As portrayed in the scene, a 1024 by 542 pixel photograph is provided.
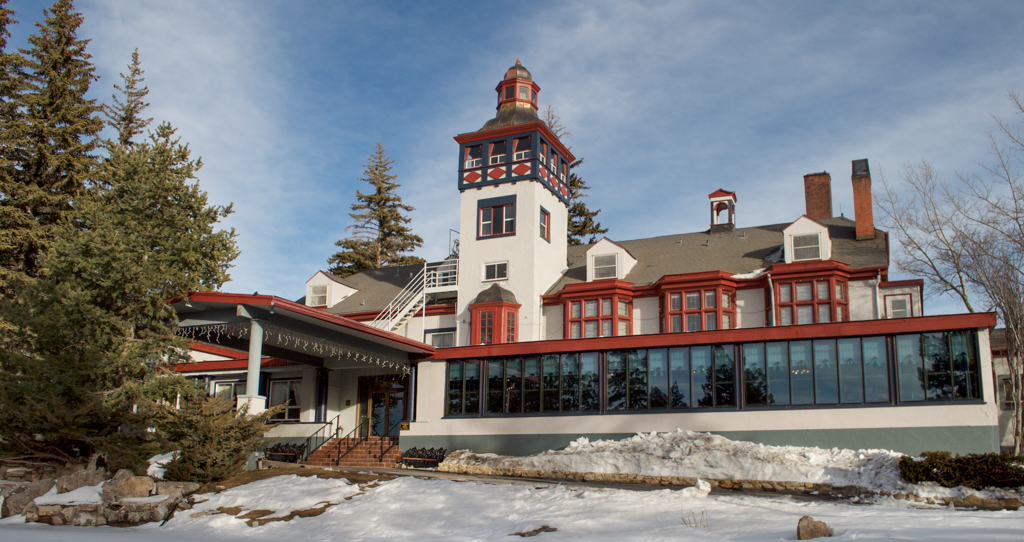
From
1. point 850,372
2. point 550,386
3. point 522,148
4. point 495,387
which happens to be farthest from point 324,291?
point 850,372

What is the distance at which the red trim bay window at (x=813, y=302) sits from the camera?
25.4m

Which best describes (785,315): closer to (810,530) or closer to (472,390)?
(472,390)

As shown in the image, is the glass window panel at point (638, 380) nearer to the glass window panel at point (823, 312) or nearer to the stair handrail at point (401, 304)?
the glass window panel at point (823, 312)

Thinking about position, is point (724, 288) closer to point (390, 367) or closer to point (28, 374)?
point (390, 367)

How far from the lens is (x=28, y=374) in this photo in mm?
18406

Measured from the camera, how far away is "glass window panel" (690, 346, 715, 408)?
21812 millimetres

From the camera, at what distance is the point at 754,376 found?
843 inches

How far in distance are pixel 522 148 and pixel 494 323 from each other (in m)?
7.61

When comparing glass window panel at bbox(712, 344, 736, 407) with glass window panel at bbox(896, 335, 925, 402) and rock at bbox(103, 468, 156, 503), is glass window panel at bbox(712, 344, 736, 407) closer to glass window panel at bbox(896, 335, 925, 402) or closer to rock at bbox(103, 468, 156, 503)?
glass window panel at bbox(896, 335, 925, 402)

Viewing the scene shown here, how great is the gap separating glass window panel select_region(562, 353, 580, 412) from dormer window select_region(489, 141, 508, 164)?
10.7 metres

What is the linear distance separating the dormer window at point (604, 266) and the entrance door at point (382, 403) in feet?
27.8

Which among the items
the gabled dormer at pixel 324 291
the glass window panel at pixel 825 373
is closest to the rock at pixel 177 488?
the glass window panel at pixel 825 373

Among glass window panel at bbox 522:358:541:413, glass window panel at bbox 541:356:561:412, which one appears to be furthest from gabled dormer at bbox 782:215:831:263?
glass window panel at bbox 522:358:541:413

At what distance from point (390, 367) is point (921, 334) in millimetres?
16926
